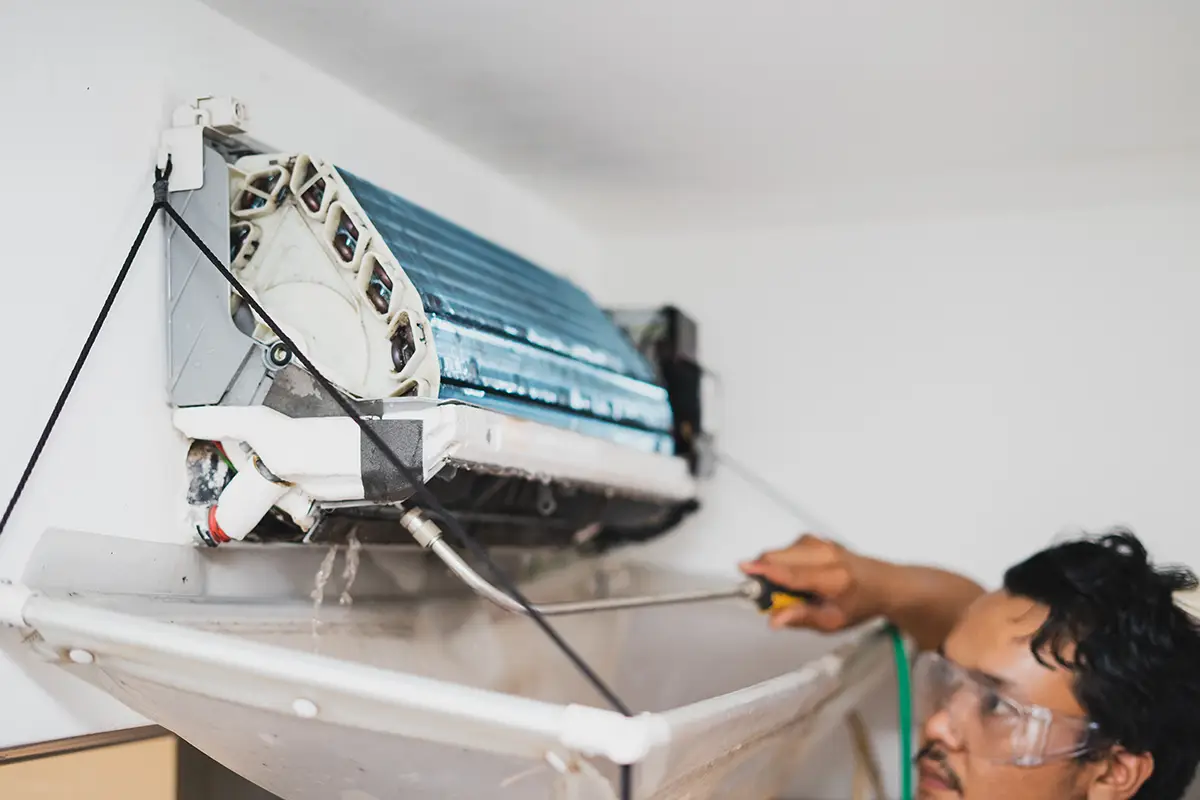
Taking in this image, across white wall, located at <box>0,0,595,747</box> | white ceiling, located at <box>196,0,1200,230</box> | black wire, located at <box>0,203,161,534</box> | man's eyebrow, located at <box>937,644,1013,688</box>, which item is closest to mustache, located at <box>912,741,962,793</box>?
man's eyebrow, located at <box>937,644,1013,688</box>

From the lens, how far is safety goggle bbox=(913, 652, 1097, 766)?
4.47 ft

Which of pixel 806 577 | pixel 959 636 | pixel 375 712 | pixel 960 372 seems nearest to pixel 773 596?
pixel 806 577

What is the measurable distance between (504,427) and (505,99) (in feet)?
1.97

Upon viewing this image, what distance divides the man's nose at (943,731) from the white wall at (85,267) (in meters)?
1.02

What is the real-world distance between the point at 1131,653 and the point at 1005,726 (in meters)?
0.19

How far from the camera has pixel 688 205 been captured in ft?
6.64

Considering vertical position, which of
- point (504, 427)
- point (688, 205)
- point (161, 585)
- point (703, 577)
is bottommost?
point (703, 577)

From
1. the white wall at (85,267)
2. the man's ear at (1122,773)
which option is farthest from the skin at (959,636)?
the white wall at (85,267)

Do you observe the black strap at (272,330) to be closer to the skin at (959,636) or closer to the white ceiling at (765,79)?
the white ceiling at (765,79)

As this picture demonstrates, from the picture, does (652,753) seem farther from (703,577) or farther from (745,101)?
(703,577)

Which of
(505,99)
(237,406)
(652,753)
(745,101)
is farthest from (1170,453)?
(237,406)

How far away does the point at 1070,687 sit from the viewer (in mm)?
1372

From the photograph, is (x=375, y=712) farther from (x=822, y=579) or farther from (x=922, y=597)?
(x=922, y=597)

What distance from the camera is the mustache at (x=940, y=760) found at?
4.68ft
